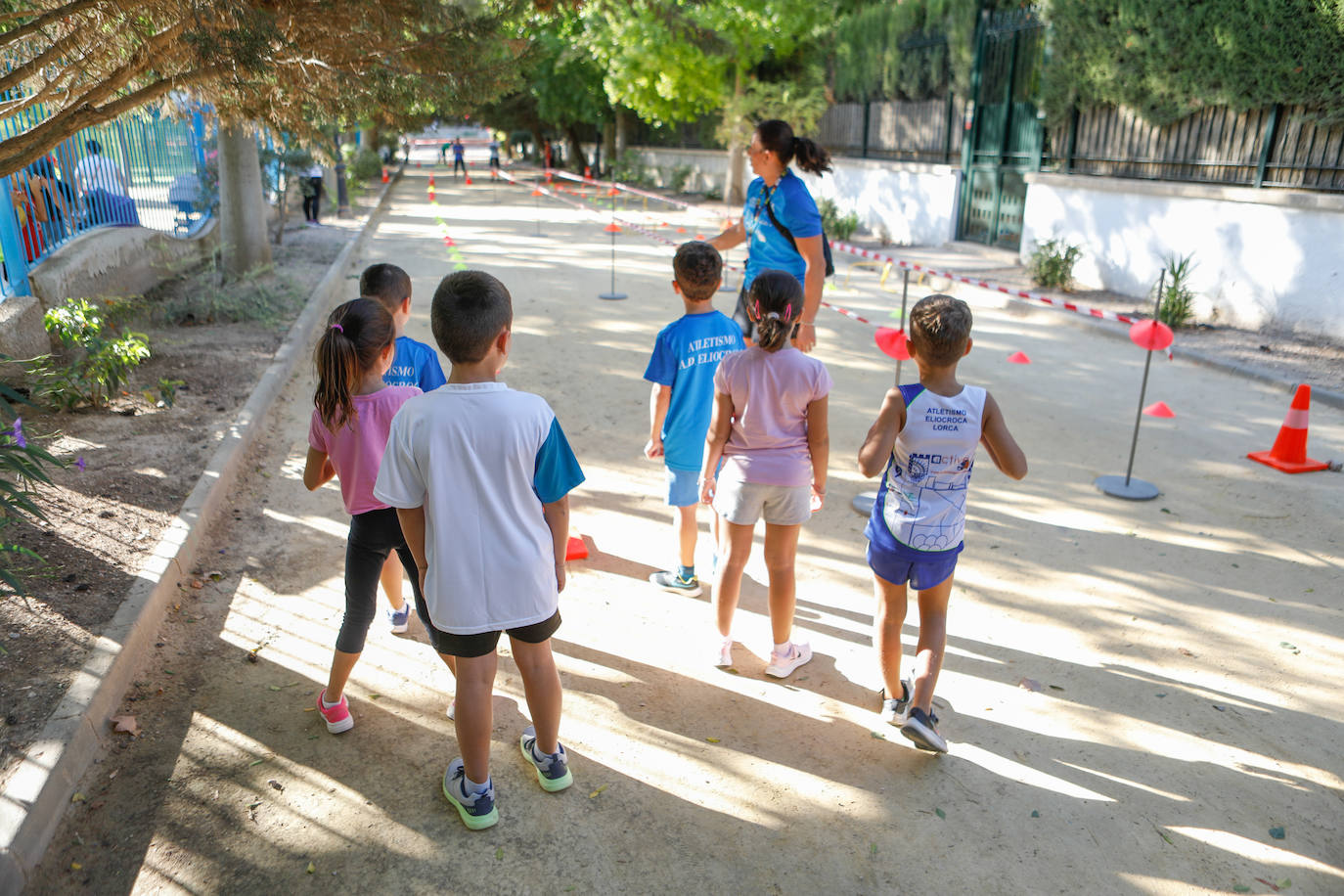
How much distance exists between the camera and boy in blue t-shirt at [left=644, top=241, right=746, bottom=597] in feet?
12.2

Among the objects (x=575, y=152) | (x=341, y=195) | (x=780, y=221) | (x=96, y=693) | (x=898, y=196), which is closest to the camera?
(x=96, y=693)

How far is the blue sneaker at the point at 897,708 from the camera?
3326 mm

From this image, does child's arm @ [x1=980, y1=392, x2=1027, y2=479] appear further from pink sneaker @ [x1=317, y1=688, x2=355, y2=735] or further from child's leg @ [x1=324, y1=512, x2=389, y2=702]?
pink sneaker @ [x1=317, y1=688, x2=355, y2=735]

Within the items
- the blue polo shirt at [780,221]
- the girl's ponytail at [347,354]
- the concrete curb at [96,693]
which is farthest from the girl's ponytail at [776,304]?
the concrete curb at [96,693]

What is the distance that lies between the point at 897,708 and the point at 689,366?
1554mm

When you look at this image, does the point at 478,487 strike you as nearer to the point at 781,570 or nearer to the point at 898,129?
the point at 781,570

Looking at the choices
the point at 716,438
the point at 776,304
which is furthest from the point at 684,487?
the point at 776,304

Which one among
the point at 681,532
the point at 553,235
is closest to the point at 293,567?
the point at 681,532

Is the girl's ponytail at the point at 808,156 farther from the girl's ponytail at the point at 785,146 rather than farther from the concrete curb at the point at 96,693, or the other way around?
the concrete curb at the point at 96,693

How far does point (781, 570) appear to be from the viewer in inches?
137

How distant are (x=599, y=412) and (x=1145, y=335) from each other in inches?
149

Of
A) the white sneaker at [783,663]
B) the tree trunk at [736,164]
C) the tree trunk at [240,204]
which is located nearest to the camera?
the white sneaker at [783,663]

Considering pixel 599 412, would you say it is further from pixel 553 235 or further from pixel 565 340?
pixel 553 235

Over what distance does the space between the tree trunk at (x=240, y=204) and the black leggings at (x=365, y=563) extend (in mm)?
9121
